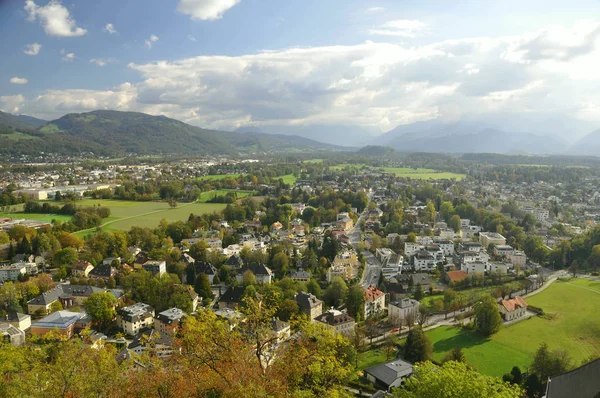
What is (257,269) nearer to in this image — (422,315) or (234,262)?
(234,262)

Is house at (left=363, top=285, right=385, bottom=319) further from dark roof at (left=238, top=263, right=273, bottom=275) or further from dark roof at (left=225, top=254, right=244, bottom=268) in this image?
dark roof at (left=225, top=254, right=244, bottom=268)

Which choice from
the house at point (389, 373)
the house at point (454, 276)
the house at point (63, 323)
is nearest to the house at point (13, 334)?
the house at point (63, 323)

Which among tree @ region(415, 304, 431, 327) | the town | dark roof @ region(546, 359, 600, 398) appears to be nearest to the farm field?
the town

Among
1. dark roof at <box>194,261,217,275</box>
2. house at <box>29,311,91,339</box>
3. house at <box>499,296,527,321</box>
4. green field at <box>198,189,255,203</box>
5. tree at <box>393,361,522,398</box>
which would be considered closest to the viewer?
tree at <box>393,361,522,398</box>

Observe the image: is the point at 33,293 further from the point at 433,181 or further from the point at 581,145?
the point at 581,145

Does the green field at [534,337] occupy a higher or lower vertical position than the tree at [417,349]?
lower

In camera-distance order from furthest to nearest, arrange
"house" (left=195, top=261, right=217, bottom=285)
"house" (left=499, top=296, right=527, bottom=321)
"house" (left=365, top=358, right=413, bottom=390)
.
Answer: "house" (left=195, top=261, right=217, bottom=285)
"house" (left=499, top=296, right=527, bottom=321)
"house" (left=365, top=358, right=413, bottom=390)

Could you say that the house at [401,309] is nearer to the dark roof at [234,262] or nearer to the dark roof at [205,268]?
the dark roof at [234,262]
